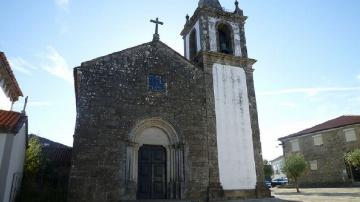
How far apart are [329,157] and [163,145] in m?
21.6

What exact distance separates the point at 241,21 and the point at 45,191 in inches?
564

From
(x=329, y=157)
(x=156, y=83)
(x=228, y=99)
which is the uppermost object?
(x=156, y=83)

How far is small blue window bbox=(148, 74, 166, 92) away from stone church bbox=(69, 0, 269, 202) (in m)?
0.05

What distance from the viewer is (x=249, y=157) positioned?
15.5 metres

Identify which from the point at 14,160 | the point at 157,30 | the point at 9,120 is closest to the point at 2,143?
the point at 9,120

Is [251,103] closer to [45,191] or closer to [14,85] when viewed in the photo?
[45,191]

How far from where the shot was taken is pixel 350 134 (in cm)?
2806

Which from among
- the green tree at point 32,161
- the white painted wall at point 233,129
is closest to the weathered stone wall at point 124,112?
the white painted wall at point 233,129

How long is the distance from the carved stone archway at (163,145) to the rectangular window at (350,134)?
68.1ft

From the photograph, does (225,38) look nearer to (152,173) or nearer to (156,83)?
(156,83)

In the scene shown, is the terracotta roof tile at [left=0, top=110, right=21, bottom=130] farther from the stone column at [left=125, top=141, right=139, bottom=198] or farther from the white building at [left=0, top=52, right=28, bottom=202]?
the stone column at [left=125, top=141, right=139, bottom=198]

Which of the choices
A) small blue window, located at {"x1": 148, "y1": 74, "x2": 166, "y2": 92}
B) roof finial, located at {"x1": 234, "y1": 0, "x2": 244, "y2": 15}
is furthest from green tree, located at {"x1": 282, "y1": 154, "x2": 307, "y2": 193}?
small blue window, located at {"x1": 148, "y1": 74, "x2": 166, "y2": 92}

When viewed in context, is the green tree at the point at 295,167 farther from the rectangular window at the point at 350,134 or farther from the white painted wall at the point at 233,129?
the white painted wall at the point at 233,129

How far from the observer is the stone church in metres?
12.5
